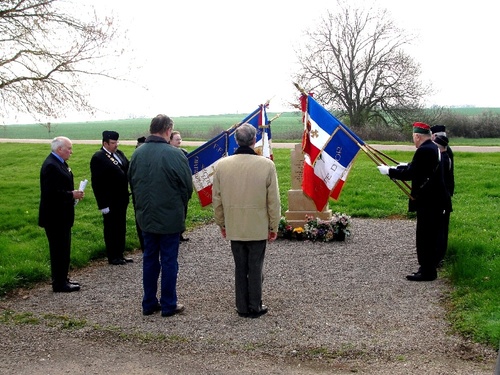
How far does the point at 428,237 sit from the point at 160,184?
11.9 ft

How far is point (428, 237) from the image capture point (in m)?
8.27

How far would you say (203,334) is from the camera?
6.36 m

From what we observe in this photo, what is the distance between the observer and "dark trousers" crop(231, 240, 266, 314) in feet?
22.6

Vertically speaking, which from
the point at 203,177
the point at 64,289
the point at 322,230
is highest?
the point at 203,177

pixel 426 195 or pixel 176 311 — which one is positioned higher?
pixel 426 195

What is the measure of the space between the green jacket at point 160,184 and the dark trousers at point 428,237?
3.30m

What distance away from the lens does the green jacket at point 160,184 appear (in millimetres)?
6801

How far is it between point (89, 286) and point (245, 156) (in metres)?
3.12

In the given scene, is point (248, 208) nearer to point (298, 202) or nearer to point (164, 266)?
point (164, 266)

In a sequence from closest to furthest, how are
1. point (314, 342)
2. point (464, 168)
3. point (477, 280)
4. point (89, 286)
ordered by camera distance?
point (314, 342) → point (477, 280) → point (89, 286) → point (464, 168)

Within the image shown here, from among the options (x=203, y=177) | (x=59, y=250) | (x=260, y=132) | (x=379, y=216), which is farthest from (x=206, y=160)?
(x=379, y=216)

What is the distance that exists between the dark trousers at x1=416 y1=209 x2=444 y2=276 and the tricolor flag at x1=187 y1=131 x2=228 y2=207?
3716 millimetres

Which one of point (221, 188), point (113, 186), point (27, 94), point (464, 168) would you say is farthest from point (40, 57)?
point (464, 168)

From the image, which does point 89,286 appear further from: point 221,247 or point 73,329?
point 221,247
